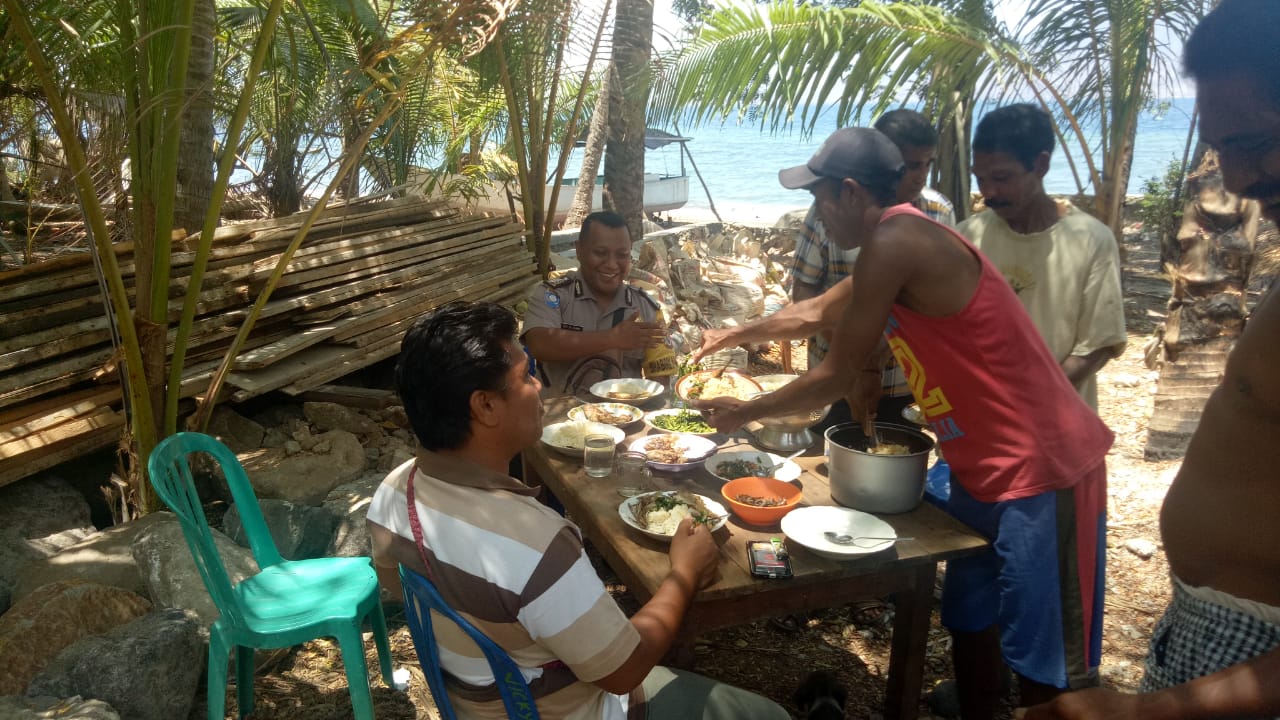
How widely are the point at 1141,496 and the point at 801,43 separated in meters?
3.93

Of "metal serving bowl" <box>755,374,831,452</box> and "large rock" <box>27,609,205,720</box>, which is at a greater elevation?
"metal serving bowl" <box>755,374,831,452</box>

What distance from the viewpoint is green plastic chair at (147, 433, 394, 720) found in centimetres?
278

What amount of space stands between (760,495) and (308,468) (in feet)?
10.6

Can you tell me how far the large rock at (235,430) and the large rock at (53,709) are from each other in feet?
A: 7.86

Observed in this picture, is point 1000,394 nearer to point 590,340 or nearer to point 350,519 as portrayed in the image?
point 590,340

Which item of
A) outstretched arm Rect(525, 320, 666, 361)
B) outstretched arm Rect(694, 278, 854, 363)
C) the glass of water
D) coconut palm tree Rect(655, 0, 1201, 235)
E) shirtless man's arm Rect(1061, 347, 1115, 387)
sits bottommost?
the glass of water

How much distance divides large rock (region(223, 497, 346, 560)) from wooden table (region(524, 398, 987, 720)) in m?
1.81

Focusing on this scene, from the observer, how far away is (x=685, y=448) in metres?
2.99

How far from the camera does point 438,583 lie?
1.70 metres

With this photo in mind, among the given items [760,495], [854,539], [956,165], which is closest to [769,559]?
[854,539]

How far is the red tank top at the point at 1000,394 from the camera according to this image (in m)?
2.26

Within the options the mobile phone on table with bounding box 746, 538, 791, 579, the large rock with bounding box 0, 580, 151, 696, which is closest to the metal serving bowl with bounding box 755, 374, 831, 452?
the mobile phone on table with bounding box 746, 538, 791, 579

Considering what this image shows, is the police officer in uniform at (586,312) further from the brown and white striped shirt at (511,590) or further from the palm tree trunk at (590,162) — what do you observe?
the palm tree trunk at (590,162)

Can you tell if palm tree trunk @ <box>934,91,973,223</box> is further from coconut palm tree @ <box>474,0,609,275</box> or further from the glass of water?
the glass of water
